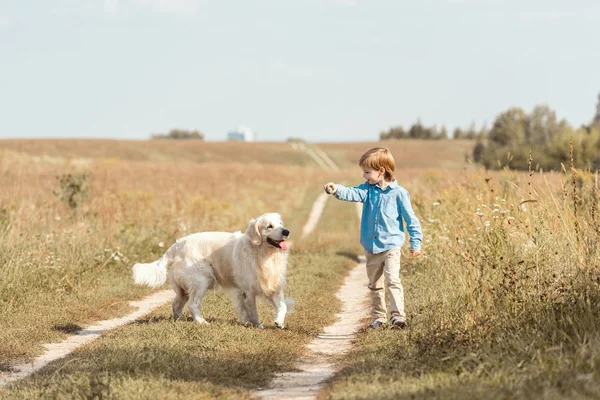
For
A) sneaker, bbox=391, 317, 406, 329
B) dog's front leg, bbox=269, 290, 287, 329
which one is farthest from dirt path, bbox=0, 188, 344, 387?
sneaker, bbox=391, 317, 406, 329

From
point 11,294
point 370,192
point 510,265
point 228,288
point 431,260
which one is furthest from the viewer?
point 431,260

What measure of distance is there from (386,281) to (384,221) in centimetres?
69

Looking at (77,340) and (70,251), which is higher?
(70,251)

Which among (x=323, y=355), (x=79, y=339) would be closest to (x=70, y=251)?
(x=79, y=339)

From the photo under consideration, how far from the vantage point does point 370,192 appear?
9.34 m

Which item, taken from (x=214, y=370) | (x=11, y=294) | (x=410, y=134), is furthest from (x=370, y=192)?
(x=410, y=134)

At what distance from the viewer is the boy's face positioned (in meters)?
9.18

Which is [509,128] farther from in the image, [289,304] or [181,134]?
[181,134]

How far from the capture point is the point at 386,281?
9.23 metres

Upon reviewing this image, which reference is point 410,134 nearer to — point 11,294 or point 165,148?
point 165,148

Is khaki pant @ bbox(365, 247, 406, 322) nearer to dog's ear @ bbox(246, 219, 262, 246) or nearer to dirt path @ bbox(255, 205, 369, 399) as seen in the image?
dirt path @ bbox(255, 205, 369, 399)

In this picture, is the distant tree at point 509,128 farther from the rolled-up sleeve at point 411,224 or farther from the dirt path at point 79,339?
the rolled-up sleeve at point 411,224

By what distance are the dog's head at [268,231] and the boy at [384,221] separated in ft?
2.77

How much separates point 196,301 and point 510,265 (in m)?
3.98
